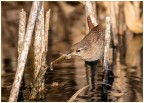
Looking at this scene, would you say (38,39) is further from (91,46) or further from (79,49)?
(91,46)

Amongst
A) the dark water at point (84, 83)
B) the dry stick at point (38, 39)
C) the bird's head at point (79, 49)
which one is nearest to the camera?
the dry stick at point (38, 39)

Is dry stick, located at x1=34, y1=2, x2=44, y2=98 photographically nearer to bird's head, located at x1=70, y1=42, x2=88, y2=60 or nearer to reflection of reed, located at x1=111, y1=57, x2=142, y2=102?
bird's head, located at x1=70, y1=42, x2=88, y2=60

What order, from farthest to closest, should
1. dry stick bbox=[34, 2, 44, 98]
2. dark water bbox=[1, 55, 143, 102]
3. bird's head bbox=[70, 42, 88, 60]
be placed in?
bird's head bbox=[70, 42, 88, 60]
dark water bbox=[1, 55, 143, 102]
dry stick bbox=[34, 2, 44, 98]

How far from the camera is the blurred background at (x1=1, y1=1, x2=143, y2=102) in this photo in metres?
6.05

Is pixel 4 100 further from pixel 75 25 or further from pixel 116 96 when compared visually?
pixel 75 25

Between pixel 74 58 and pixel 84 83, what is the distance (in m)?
2.16

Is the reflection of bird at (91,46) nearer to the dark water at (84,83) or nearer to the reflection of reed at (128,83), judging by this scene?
the dark water at (84,83)

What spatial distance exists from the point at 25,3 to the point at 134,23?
5.33m

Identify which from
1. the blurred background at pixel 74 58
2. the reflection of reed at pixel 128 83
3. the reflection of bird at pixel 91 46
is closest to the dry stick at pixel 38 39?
the blurred background at pixel 74 58

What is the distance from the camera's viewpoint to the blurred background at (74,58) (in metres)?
6.05

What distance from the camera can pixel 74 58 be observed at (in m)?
8.77

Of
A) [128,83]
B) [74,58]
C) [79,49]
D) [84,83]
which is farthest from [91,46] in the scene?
[74,58]

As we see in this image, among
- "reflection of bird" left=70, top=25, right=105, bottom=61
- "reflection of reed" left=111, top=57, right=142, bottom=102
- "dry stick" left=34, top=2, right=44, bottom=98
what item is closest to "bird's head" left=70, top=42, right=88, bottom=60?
"reflection of bird" left=70, top=25, right=105, bottom=61

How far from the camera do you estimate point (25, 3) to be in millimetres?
15094
